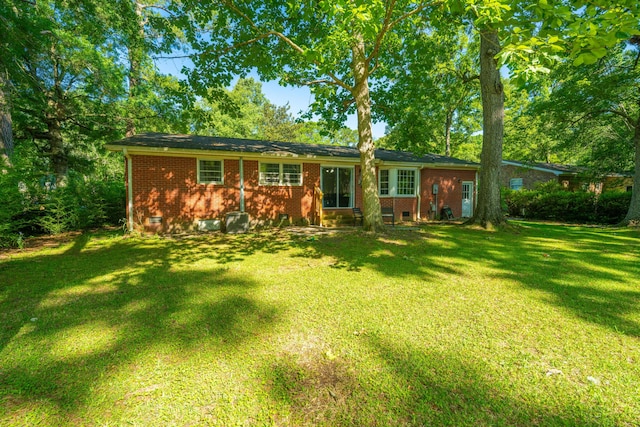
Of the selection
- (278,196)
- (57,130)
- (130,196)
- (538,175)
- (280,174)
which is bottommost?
(130,196)

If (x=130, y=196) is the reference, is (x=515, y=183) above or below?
above

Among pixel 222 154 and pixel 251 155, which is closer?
pixel 222 154

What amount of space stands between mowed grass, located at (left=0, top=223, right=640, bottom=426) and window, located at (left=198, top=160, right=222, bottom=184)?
4982 millimetres

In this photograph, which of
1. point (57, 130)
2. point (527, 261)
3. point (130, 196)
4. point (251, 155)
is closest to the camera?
point (527, 261)

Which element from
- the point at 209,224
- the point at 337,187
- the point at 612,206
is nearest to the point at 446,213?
the point at 337,187

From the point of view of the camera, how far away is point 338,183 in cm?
1279

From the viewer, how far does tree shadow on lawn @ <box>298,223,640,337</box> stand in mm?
3951

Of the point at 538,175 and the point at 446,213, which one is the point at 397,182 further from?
the point at 538,175

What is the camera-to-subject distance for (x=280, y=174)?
11484 mm

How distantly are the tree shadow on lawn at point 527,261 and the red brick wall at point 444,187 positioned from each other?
4.83m

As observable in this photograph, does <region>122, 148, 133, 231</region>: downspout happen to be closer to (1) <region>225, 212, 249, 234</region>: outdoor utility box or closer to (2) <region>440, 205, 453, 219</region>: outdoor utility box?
(1) <region>225, 212, 249, 234</region>: outdoor utility box

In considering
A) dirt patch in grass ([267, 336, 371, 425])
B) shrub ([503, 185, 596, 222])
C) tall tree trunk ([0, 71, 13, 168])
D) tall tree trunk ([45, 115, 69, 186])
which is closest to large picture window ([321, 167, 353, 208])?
dirt patch in grass ([267, 336, 371, 425])

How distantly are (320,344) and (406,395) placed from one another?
981 millimetres

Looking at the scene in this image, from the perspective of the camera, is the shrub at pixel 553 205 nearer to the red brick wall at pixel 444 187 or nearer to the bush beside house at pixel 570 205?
the bush beside house at pixel 570 205
